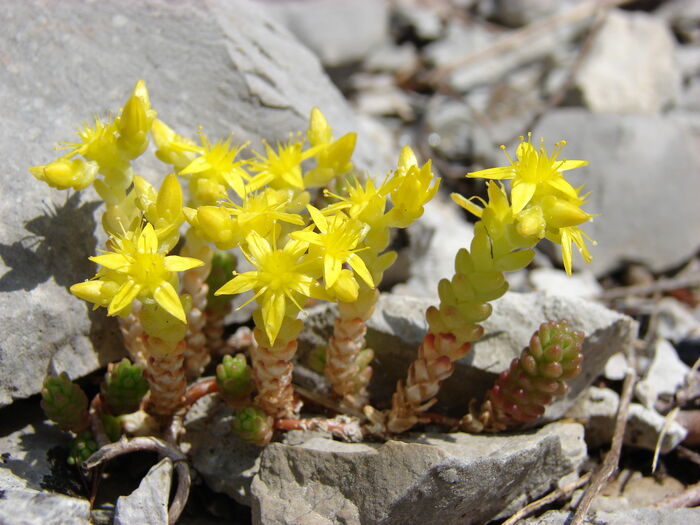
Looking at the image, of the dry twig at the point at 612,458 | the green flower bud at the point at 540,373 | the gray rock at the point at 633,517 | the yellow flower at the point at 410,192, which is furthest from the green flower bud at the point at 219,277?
the dry twig at the point at 612,458

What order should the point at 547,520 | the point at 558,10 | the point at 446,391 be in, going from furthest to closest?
the point at 558,10 → the point at 446,391 → the point at 547,520

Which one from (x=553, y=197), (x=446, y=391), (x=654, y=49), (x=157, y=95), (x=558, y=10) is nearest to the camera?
(x=553, y=197)

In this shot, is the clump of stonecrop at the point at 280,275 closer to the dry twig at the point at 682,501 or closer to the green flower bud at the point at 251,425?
the green flower bud at the point at 251,425

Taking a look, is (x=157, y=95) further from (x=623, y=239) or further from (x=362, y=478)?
(x=623, y=239)

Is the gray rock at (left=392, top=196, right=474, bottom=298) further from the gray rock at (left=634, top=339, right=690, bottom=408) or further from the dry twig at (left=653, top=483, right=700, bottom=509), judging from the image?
the dry twig at (left=653, top=483, right=700, bottom=509)

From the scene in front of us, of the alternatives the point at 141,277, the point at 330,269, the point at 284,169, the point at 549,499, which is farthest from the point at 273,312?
the point at 549,499

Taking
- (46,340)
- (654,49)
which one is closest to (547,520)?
(46,340)

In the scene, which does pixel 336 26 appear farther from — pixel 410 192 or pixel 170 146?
pixel 410 192
